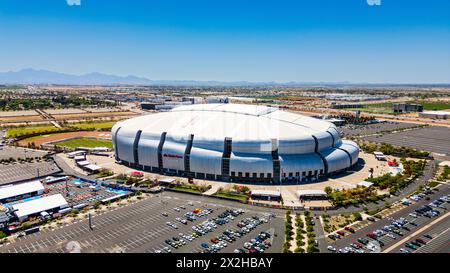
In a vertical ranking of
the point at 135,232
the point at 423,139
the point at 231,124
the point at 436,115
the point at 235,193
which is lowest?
the point at 135,232

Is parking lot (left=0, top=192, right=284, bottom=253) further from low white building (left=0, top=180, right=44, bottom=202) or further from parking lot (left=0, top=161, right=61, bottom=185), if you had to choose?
parking lot (left=0, top=161, right=61, bottom=185)

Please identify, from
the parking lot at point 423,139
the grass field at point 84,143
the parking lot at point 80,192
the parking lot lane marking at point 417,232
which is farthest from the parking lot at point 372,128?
the parking lot at point 80,192

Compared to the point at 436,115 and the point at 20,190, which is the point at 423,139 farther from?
the point at 20,190

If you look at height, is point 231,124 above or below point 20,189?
above

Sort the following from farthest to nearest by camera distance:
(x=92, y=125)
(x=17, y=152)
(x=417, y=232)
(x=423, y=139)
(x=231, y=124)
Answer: (x=92, y=125) → (x=423, y=139) → (x=17, y=152) → (x=231, y=124) → (x=417, y=232)

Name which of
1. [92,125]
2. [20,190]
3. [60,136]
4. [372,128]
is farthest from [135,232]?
[372,128]

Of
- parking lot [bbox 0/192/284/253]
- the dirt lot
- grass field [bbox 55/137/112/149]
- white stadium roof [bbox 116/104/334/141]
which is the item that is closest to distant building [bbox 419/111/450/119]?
white stadium roof [bbox 116/104/334/141]

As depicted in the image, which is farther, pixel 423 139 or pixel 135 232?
pixel 423 139
